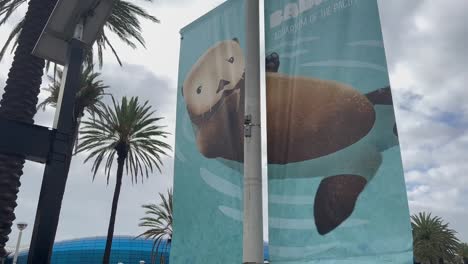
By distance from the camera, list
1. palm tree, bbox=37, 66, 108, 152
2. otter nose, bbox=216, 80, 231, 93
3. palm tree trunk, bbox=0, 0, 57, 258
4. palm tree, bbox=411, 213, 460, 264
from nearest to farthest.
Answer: otter nose, bbox=216, 80, 231, 93
palm tree trunk, bbox=0, 0, 57, 258
palm tree, bbox=37, 66, 108, 152
palm tree, bbox=411, 213, 460, 264

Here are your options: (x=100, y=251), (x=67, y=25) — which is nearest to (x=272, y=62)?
(x=67, y=25)

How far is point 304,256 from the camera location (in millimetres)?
6215

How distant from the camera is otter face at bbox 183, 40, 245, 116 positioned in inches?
314

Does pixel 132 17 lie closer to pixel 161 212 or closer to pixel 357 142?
pixel 357 142

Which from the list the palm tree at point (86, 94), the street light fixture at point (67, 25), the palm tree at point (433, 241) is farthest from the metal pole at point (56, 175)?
the palm tree at point (433, 241)

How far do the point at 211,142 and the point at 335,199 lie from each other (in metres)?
2.58

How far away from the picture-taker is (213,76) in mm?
8438

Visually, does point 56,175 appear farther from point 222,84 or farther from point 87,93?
point 87,93

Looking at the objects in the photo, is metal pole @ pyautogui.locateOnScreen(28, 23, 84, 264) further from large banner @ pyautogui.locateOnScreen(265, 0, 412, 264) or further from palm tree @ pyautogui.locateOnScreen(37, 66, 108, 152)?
palm tree @ pyautogui.locateOnScreen(37, 66, 108, 152)

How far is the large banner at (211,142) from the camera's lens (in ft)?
24.1

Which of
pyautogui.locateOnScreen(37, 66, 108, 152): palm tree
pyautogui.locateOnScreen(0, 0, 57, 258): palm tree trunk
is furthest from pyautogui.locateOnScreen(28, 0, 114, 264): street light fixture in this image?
pyautogui.locateOnScreen(37, 66, 108, 152): palm tree

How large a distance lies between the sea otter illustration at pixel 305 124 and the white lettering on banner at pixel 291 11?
1.97 ft

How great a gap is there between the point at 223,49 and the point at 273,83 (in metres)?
1.61

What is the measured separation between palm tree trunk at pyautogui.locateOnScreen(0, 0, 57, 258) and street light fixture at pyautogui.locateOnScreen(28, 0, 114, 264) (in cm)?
453
